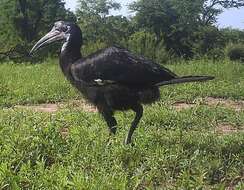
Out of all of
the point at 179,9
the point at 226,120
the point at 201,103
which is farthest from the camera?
the point at 179,9

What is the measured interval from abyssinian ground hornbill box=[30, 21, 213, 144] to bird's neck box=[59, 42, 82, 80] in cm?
5

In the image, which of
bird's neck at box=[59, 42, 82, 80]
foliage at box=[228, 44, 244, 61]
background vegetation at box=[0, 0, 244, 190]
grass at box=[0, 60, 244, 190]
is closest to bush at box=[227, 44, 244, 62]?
foliage at box=[228, 44, 244, 61]

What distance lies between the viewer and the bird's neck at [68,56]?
5398 mm

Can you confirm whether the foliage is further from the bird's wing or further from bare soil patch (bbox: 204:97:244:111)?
the bird's wing

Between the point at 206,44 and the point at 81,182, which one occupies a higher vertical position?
the point at 81,182

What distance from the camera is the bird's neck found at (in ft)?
17.7

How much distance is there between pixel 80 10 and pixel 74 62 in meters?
45.7

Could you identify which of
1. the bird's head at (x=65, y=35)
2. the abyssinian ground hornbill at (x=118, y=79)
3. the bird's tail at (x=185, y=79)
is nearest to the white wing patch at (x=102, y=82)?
the abyssinian ground hornbill at (x=118, y=79)

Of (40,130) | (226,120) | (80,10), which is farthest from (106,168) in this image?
(80,10)

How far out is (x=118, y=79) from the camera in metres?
4.98

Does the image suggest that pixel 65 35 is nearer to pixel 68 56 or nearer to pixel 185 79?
pixel 68 56

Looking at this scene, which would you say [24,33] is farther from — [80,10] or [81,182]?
[81,182]

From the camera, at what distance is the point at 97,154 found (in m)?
4.48

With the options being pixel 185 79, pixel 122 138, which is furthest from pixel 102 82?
pixel 185 79
